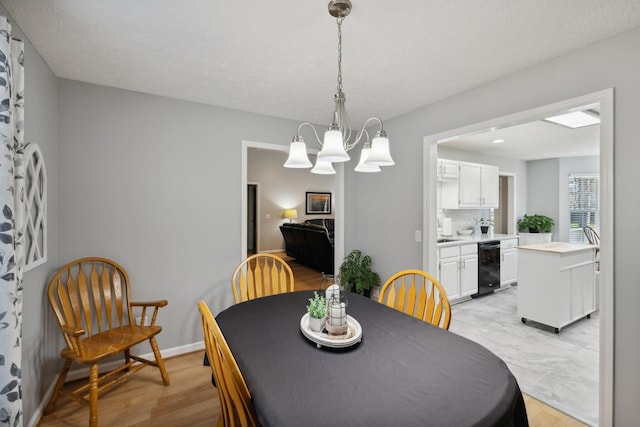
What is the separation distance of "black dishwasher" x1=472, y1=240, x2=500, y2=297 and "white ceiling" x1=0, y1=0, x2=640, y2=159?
287 centimetres

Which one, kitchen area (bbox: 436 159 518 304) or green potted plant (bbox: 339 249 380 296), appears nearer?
green potted plant (bbox: 339 249 380 296)

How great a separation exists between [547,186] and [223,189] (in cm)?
658

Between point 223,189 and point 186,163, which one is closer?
point 186,163

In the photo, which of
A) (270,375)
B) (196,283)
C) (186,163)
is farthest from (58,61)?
(270,375)

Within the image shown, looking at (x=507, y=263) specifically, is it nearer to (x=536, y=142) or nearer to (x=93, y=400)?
(x=536, y=142)

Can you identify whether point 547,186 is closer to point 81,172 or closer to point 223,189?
point 223,189

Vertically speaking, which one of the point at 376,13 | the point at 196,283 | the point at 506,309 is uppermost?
the point at 376,13

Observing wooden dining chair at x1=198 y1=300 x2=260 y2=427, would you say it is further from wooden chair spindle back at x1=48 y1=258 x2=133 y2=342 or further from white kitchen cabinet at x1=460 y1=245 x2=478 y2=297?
white kitchen cabinet at x1=460 y1=245 x2=478 y2=297

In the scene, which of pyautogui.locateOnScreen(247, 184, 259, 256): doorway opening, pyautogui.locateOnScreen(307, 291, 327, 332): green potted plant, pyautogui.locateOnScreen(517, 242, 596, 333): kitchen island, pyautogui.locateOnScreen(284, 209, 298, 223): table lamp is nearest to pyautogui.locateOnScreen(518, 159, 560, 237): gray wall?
pyautogui.locateOnScreen(517, 242, 596, 333): kitchen island

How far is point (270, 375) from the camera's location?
118 cm

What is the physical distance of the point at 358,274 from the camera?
3.59 meters

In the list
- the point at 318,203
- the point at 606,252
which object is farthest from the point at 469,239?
the point at 318,203

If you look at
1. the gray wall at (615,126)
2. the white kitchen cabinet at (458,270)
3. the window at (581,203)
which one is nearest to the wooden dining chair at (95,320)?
the gray wall at (615,126)

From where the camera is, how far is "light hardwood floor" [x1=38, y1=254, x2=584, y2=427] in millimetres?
2006
